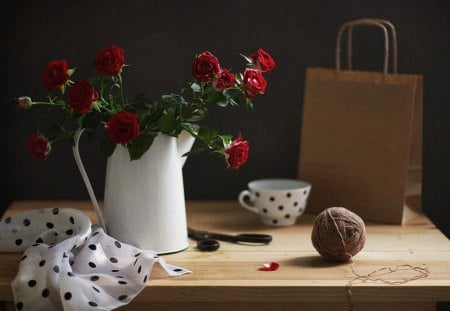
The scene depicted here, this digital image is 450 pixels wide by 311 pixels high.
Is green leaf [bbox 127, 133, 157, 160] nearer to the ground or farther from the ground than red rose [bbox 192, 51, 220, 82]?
nearer to the ground

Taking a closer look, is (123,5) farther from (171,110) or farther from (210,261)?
(210,261)

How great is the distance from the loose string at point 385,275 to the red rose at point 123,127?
39cm

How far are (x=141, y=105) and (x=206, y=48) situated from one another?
37 cm

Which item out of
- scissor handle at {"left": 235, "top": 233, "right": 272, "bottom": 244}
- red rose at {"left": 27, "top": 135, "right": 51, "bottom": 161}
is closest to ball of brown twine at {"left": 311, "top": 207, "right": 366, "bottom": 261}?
scissor handle at {"left": 235, "top": 233, "right": 272, "bottom": 244}

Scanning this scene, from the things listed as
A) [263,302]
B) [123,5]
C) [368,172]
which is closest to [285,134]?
[368,172]

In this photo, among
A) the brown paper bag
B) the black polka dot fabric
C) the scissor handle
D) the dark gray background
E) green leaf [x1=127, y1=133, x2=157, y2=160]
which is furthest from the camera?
the dark gray background

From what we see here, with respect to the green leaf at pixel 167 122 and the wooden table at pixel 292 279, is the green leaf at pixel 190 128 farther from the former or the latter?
the wooden table at pixel 292 279

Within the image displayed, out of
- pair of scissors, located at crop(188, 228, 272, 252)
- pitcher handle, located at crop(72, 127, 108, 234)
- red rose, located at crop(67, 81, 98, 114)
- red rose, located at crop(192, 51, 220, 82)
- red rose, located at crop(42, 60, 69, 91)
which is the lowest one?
pair of scissors, located at crop(188, 228, 272, 252)

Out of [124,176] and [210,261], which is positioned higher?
[124,176]

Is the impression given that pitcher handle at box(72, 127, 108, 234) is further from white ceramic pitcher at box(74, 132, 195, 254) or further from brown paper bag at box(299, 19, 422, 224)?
brown paper bag at box(299, 19, 422, 224)

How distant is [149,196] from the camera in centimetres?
118

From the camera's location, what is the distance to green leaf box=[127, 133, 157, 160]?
1.14m

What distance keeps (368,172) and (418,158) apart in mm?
96

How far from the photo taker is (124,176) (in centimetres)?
117
